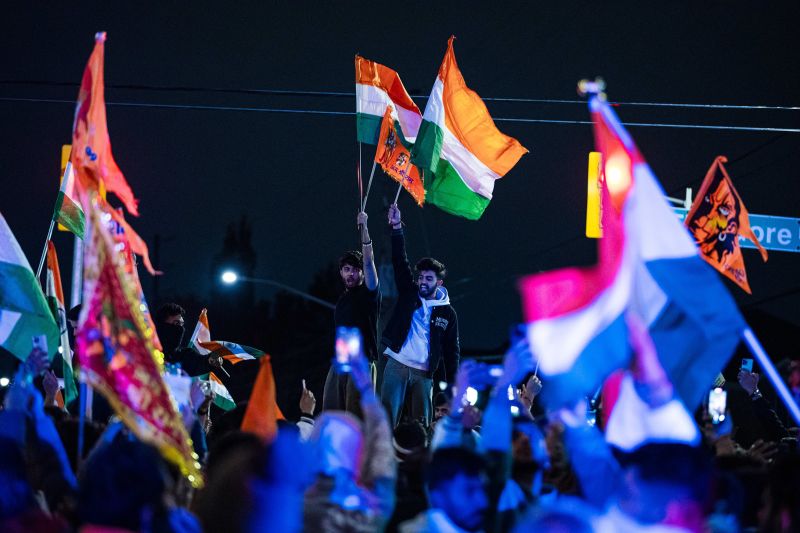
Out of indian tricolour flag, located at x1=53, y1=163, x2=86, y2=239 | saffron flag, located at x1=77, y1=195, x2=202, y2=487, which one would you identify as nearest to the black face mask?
indian tricolour flag, located at x1=53, y1=163, x2=86, y2=239

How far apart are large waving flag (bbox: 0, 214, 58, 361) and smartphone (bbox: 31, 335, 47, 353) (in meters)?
0.08

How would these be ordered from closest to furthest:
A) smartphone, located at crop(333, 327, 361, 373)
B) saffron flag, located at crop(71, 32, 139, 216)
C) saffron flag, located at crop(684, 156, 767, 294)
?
smartphone, located at crop(333, 327, 361, 373) → saffron flag, located at crop(71, 32, 139, 216) → saffron flag, located at crop(684, 156, 767, 294)

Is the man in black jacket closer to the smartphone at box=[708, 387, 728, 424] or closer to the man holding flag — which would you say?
the man holding flag

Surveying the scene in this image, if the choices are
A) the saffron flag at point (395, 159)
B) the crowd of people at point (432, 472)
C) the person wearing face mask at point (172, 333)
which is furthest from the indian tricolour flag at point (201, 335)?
the crowd of people at point (432, 472)

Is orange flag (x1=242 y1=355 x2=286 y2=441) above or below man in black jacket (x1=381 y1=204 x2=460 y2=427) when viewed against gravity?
below

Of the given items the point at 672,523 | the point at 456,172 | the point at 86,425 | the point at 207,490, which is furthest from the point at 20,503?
the point at 456,172

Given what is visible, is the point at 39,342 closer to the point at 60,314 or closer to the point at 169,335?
the point at 169,335

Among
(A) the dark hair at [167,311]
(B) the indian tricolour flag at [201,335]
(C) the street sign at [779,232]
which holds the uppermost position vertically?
(C) the street sign at [779,232]

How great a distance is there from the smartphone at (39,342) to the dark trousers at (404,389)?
4.22 metres

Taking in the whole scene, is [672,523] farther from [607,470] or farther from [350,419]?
[350,419]

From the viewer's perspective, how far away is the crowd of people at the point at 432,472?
13.3ft

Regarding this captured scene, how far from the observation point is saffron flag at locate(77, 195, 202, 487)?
17.2 feet

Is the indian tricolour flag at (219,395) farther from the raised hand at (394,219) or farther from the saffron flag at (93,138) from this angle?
the saffron flag at (93,138)

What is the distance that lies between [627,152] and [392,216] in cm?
385
